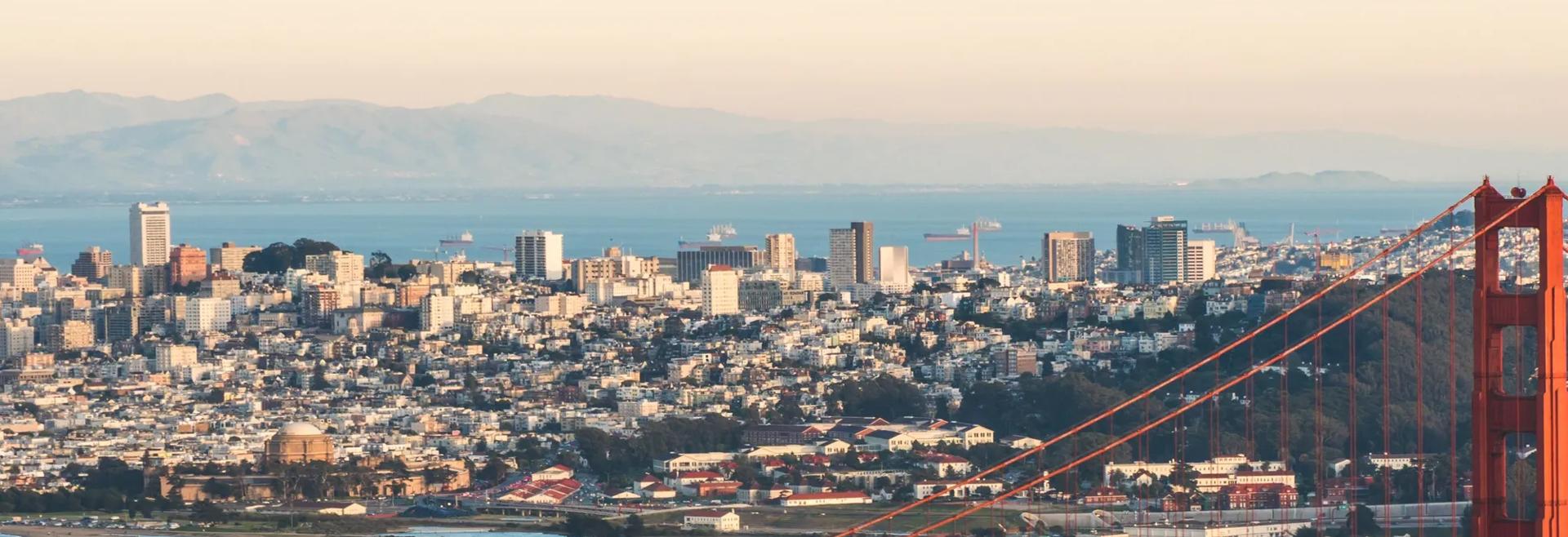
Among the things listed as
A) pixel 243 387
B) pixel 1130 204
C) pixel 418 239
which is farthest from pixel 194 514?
pixel 1130 204

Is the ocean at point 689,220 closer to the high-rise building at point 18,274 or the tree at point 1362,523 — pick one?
the high-rise building at point 18,274

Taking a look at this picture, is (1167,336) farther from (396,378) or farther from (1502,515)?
(1502,515)

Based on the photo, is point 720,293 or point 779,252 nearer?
Result: point 720,293

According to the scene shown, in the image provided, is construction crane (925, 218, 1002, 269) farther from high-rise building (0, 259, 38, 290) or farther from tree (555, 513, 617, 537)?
tree (555, 513, 617, 537)

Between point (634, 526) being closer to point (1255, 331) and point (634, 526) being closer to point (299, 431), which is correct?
point (299, 431)

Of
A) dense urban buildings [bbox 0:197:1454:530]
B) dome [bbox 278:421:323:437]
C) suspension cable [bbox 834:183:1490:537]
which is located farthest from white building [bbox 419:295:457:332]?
suspension cable [bbox 834:183:1490:537]

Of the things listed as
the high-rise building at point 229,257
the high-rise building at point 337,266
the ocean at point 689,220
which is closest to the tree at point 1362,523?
the high-rise building at point 337,266

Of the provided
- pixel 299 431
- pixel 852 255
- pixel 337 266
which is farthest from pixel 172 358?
pixel 852 255
